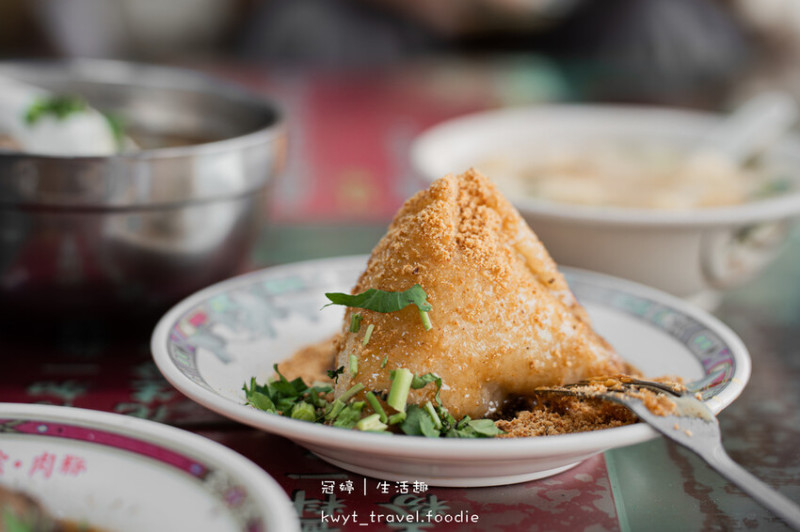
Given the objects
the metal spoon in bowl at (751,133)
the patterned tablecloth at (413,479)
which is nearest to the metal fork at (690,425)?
the patterned tablecloth at (413,479)

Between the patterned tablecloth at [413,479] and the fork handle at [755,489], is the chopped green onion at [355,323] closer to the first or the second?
the patterned tablecloth at [413,479]

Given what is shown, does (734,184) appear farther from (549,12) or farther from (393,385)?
(549,12)

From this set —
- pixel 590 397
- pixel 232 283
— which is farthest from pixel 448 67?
pixel 590 397

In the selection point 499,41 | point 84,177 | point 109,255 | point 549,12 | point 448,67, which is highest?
point 549,12

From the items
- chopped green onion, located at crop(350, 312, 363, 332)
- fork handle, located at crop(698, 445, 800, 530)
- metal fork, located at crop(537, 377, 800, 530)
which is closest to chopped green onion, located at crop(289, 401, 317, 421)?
chopped green onion, located at crop(350, 312, 363, 332)

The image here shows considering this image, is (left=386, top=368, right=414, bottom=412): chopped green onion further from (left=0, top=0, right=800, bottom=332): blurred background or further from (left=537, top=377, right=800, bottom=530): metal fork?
(left=0, top=0, right=800, bottom=332): blurred background

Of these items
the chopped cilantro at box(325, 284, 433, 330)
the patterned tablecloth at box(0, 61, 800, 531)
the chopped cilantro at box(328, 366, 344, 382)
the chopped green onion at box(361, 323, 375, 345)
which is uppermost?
the chopped cilantro at box(325, 284, 433, 330)
